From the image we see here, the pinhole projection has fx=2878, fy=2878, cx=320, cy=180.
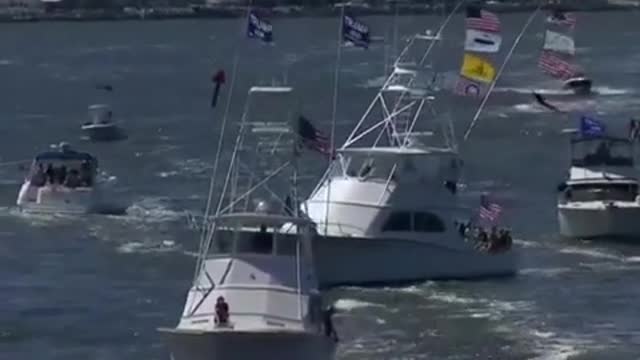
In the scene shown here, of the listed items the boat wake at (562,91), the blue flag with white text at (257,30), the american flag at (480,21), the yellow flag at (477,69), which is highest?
the american flag at (480,21)

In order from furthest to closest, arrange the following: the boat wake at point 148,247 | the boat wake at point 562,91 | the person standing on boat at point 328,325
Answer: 1. the boat wake at point 562,91
2. the boat wake at point 148,247
3. the person standing on boat at point 328,325

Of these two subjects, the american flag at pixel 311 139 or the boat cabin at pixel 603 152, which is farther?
the boat cabin at pixel 603 152

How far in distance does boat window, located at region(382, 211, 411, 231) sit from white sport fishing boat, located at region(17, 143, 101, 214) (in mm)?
16997

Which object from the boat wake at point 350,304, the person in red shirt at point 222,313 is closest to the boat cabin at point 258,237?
the person in red shirt at point 222,313

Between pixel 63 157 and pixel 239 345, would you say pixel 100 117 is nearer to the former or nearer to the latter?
pixel 63 157

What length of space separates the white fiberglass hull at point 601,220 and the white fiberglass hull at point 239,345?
26170mm

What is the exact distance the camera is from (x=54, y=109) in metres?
134

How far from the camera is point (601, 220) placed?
73.2 m

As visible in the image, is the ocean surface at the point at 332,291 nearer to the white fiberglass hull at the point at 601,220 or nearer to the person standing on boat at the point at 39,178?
the white fiberglass hull at the point at 601,220

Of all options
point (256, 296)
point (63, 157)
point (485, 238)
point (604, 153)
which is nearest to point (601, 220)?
point (604, 153)

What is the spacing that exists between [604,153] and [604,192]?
2.15m

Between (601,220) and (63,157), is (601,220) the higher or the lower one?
the lower one

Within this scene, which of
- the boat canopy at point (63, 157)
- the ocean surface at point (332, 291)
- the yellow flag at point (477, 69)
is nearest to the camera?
the ocean surface at point (332, 291)

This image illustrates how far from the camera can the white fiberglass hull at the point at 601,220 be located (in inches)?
2876
